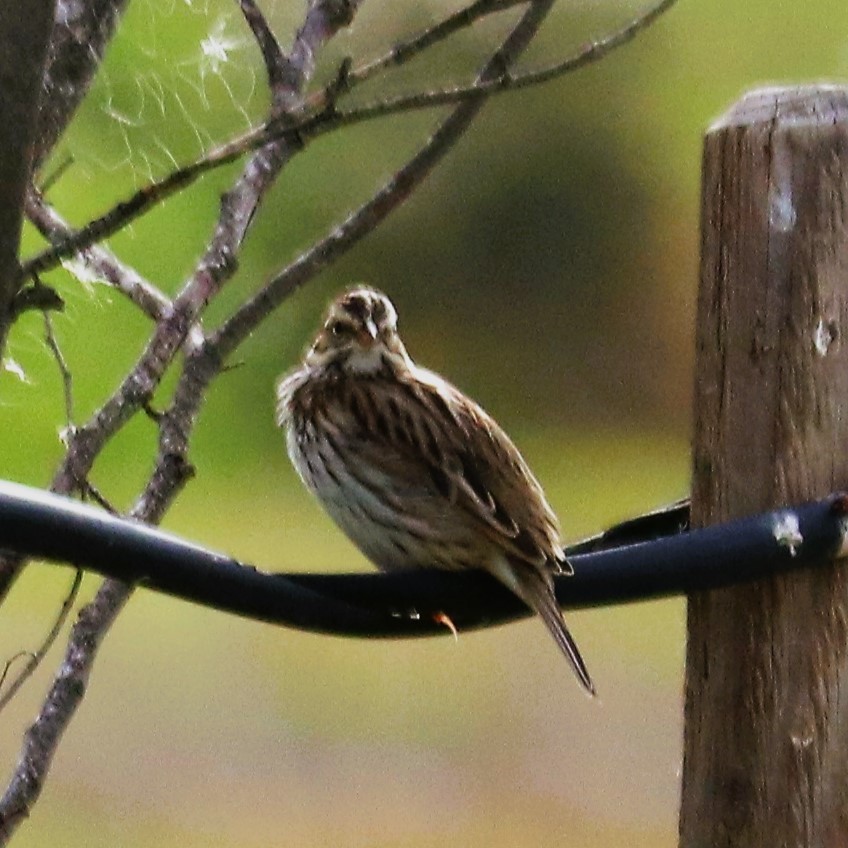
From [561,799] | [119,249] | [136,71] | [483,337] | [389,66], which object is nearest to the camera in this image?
[389,66]

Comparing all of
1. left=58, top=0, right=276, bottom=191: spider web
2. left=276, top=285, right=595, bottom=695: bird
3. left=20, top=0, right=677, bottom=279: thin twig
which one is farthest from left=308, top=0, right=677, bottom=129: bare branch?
left=58, top=0, right=276, bottom=191: spider web

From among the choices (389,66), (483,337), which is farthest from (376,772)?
(389,66)

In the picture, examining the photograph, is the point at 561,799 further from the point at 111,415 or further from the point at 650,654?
the point at 111,415

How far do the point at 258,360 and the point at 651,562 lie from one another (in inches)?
41.2

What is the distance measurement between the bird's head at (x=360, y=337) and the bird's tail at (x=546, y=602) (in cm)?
→ 43

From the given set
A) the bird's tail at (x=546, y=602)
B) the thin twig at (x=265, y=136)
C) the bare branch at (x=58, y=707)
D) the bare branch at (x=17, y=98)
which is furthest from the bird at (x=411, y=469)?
the bare branch at (x=17, y=98)

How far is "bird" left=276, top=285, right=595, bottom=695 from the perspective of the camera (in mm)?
1284

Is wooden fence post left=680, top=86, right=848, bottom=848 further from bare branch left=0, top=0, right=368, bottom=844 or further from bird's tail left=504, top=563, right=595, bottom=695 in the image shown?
bare branch left=0, top=0, right=368, bottom=844

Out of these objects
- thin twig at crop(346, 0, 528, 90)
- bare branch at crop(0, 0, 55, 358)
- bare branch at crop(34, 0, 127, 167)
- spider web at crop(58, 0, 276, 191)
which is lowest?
bare branch at crop(0, 0, 55, 358)

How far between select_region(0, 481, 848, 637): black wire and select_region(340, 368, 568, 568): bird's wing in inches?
5.3

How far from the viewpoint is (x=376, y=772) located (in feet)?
9.83

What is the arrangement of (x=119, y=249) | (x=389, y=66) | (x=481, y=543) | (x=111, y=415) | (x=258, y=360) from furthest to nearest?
(x=258, y=360), (x=119, y=249), (x=481, y=543), (x=111, y=415), (x=389, y=66)

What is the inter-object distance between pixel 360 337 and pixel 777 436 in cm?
65

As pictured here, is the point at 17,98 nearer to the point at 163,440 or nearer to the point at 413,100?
the point at 413,100
